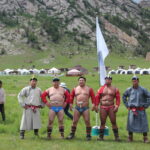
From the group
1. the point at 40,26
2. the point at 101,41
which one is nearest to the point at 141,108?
the point at 101,41

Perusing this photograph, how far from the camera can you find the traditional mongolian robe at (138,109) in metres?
10.3

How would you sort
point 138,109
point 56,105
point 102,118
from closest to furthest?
point 138,109
point 102,118
point 56,105

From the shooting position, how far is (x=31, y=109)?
35.6 ft

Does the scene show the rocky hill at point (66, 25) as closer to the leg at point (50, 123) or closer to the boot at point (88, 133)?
the leg at point (50, 123)

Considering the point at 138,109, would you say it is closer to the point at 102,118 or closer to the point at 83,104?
the point at 102,118

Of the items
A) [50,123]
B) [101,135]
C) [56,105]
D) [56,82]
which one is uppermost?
[56,82]

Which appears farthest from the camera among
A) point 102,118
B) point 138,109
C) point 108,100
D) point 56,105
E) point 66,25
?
point 66,25

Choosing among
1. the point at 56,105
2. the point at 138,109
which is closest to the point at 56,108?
the point at 56,105

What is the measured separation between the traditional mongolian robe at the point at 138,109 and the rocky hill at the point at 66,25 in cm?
11093

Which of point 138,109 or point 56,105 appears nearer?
point 138,109

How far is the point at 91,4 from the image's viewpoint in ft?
573

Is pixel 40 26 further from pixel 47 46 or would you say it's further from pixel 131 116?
pixel 131 116

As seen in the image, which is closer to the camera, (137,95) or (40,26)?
(137,95)

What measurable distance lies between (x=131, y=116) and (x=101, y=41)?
3.37 metres
